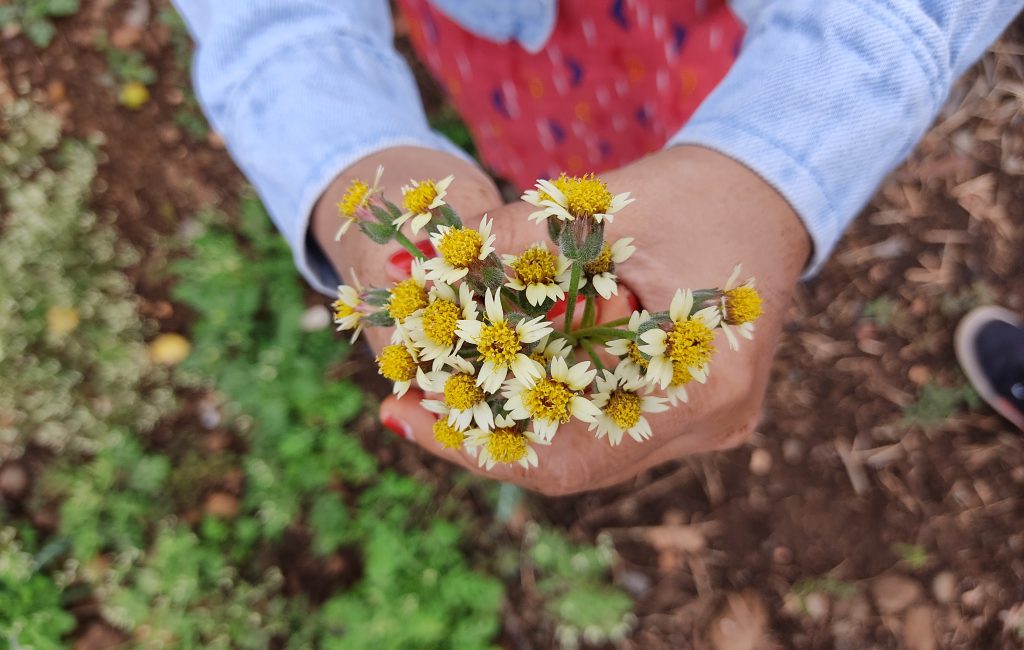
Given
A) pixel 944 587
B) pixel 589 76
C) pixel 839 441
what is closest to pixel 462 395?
pixel 589 76

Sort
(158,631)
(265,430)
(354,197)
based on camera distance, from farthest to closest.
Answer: (265,430) < (158,631) < (354,197)

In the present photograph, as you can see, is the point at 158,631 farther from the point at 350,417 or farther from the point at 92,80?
the point at 92,80

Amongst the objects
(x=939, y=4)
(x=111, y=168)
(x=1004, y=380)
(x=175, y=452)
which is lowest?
(x=175, y=452)

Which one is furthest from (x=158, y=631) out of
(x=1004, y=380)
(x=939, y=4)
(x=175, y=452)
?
(x=1004, y=380)

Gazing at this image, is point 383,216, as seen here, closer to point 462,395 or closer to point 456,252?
point 456,252

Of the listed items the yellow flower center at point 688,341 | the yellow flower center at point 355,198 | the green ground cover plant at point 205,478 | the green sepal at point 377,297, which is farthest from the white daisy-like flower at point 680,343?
the green ground cover plant at point 205,478

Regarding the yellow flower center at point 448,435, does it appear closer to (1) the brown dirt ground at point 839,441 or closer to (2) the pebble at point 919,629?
(1) the brown dirt ground at point 839,441
